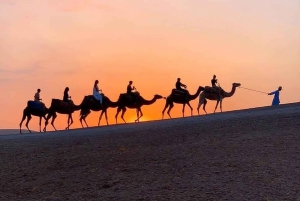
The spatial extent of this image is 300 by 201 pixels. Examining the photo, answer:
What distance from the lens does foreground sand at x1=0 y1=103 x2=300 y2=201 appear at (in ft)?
41.8

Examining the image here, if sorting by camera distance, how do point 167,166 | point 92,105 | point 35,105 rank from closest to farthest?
point 167,166 < point 35,105 < point 92,105

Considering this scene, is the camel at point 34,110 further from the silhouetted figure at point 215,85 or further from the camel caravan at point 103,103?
the silhouetted figure at point 215,85

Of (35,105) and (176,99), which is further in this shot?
(176,99)

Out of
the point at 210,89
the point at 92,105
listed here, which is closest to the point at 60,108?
the point at 92,105

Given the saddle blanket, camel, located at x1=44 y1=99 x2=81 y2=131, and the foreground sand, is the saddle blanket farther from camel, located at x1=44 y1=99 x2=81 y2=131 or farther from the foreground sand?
the foreground sand

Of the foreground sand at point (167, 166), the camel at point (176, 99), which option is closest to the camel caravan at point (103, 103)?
the camel at point (176, 99)

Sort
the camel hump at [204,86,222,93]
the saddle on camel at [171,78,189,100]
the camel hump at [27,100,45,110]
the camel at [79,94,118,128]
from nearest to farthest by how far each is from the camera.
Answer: the camel hump at [27,100,45,110], the camel at [79,94,118,128], the saddle on camel at [171,78,189,100], the camel hump at [204,86,222,93]

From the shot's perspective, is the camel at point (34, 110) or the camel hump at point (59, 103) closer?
the camel at point (34, 110)

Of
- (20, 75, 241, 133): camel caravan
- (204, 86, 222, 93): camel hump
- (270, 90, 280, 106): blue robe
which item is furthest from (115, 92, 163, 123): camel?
(270, 90, 280, 106): blue robe

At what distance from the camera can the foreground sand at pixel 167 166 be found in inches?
502

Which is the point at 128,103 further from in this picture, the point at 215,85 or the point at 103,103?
the point at 215,85

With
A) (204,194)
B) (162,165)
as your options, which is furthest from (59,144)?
(204,194)

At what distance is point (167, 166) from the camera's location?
14641mm

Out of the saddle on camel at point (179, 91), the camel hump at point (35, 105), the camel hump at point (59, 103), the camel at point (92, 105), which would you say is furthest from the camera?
the saddle on camel at point (179, 91)
